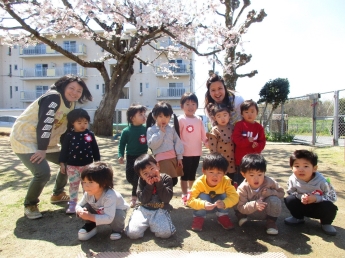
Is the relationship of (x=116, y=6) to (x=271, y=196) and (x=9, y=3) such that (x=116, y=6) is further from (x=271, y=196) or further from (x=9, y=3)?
(x=271, y=196)

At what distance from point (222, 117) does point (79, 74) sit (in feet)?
76.5

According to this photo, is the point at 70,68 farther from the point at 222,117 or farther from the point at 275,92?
the point at 222,117

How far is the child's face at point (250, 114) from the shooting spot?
9.49 ft

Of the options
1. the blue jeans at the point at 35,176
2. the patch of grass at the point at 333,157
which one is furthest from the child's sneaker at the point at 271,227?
the patch of grass at the point at 333,157

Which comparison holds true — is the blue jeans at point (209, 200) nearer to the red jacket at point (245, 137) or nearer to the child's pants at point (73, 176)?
the red jacket at point (245, 137)

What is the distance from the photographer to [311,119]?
33.0ft

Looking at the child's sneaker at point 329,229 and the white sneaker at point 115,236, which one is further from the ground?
the child's sneaker at point 329,229

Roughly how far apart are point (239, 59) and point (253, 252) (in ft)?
36.3

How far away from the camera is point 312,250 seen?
81.7 inches

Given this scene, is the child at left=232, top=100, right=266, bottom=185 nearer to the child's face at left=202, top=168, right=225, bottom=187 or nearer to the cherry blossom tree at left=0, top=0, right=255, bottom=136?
the child's face at left=202, top=168, right=225, bottom=187

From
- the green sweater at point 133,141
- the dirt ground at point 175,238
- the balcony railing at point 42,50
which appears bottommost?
the dirt ground at point 175,238

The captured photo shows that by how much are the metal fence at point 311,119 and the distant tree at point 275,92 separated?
31cm

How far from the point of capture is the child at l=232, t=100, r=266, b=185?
2850 mm

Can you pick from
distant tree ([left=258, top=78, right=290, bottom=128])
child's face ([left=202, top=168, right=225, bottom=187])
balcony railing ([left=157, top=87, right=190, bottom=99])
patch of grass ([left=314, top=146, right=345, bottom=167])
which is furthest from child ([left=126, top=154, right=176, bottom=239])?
balcony railing ([left=157, top=87, right=190, bottom=99])
